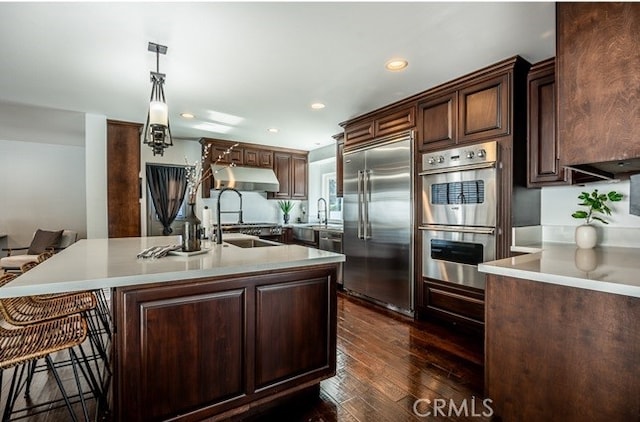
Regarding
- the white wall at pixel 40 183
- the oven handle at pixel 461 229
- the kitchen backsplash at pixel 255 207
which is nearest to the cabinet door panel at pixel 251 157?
the kitchen backsplash at pixel 255 207

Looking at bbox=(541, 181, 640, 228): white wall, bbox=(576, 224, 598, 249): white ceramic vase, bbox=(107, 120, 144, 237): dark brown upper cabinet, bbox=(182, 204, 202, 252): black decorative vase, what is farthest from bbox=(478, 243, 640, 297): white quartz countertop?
bbox=(107, 120, 144, 237): dark brown upper cabinet

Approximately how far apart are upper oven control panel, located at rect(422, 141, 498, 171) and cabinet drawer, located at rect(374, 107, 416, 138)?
1.43 ft

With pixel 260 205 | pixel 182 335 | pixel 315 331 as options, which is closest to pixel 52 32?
pixel 182 335

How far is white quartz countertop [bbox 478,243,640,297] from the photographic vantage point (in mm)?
1170

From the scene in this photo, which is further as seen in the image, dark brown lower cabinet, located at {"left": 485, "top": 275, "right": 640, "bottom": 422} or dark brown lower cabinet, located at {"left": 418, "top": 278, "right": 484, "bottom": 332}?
dark brown lower cabinet, located at {"left": 418, "top": 278, "right": 484, "bottom": 332}

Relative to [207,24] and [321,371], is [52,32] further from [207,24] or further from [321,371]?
[321,371]

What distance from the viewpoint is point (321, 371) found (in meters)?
1.83

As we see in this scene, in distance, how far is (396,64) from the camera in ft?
8.04

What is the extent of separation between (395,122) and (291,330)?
255 cm

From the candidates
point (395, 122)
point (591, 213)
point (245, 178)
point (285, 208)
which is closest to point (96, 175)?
point (245, 178)

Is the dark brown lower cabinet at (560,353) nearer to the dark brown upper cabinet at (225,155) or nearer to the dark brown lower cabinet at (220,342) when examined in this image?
the dark brown lower cabinet at (220,342)

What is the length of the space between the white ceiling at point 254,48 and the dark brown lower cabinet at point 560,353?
161 centimetres

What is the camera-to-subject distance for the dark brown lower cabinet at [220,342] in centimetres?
134

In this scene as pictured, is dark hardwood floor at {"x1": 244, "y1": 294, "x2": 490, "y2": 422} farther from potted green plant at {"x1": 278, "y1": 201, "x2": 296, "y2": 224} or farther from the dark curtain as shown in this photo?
the dark curtain
